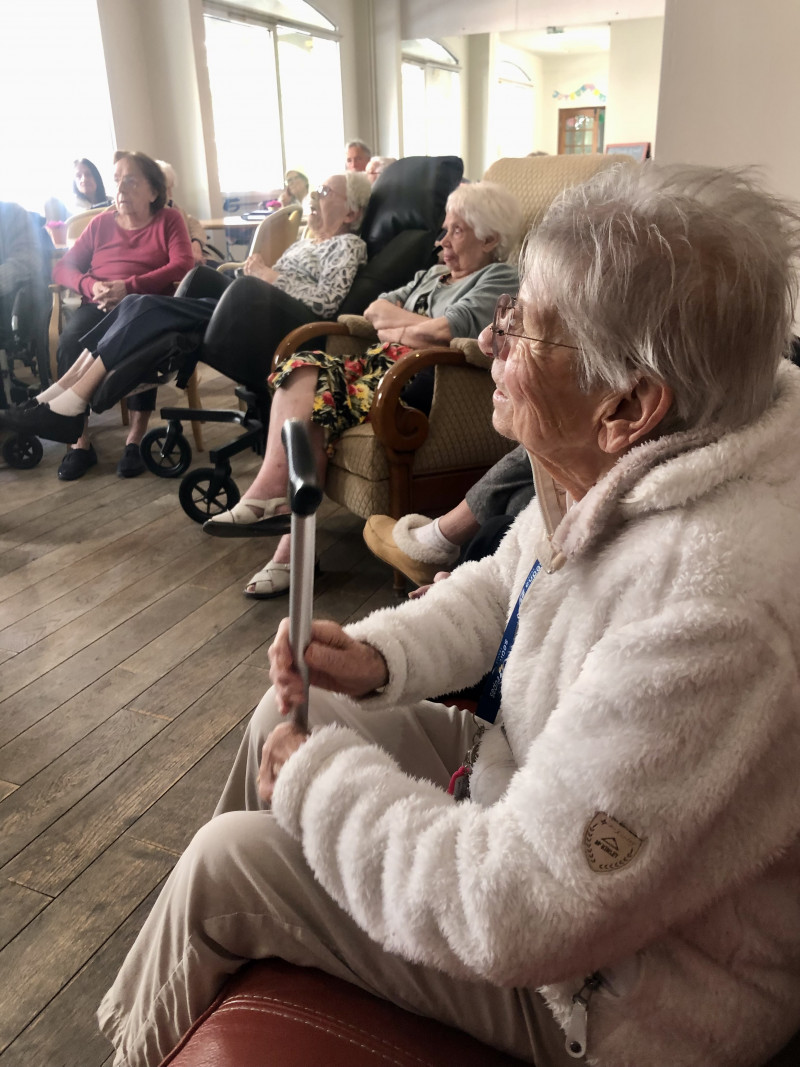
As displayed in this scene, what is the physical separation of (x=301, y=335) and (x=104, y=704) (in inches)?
52.8

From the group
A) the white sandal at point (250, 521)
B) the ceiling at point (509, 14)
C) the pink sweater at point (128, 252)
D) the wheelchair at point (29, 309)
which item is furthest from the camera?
the ceiling at point (509, 14)

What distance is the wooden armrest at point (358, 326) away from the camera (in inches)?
109

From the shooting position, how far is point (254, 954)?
2.70 feet

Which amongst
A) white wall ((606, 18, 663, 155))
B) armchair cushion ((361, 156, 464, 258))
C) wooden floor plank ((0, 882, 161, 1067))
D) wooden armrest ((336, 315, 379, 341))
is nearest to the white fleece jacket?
wooden floor plank ((0, 882, 161, 1067))

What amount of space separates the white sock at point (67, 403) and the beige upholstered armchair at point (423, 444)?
4.63ft

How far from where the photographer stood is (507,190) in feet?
8.63

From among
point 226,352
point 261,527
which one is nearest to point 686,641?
point 261,527

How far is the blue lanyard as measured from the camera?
915mm

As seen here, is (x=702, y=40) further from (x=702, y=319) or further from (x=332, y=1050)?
(x=332, y=1050)

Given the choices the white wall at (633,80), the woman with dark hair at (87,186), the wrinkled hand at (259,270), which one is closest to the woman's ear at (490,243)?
the wrinkled hand at (259,270)

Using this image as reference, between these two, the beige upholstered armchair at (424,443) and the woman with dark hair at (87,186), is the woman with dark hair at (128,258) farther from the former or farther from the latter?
the woman with dark hair at (87,186)

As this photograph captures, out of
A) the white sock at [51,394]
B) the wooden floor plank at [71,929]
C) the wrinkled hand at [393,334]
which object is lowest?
the wooden floor plank at [71,929]

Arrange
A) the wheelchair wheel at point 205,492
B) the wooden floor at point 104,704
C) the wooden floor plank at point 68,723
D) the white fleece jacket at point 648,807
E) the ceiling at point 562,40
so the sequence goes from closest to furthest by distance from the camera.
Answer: the white fleece jacket at point 648,807, the wooden floor at point 104,704, the wooden floor plank at point 68,723, the wheelchair wheel at point 205,492, the ceiling at point 562,40

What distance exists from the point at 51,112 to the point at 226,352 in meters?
4.29
